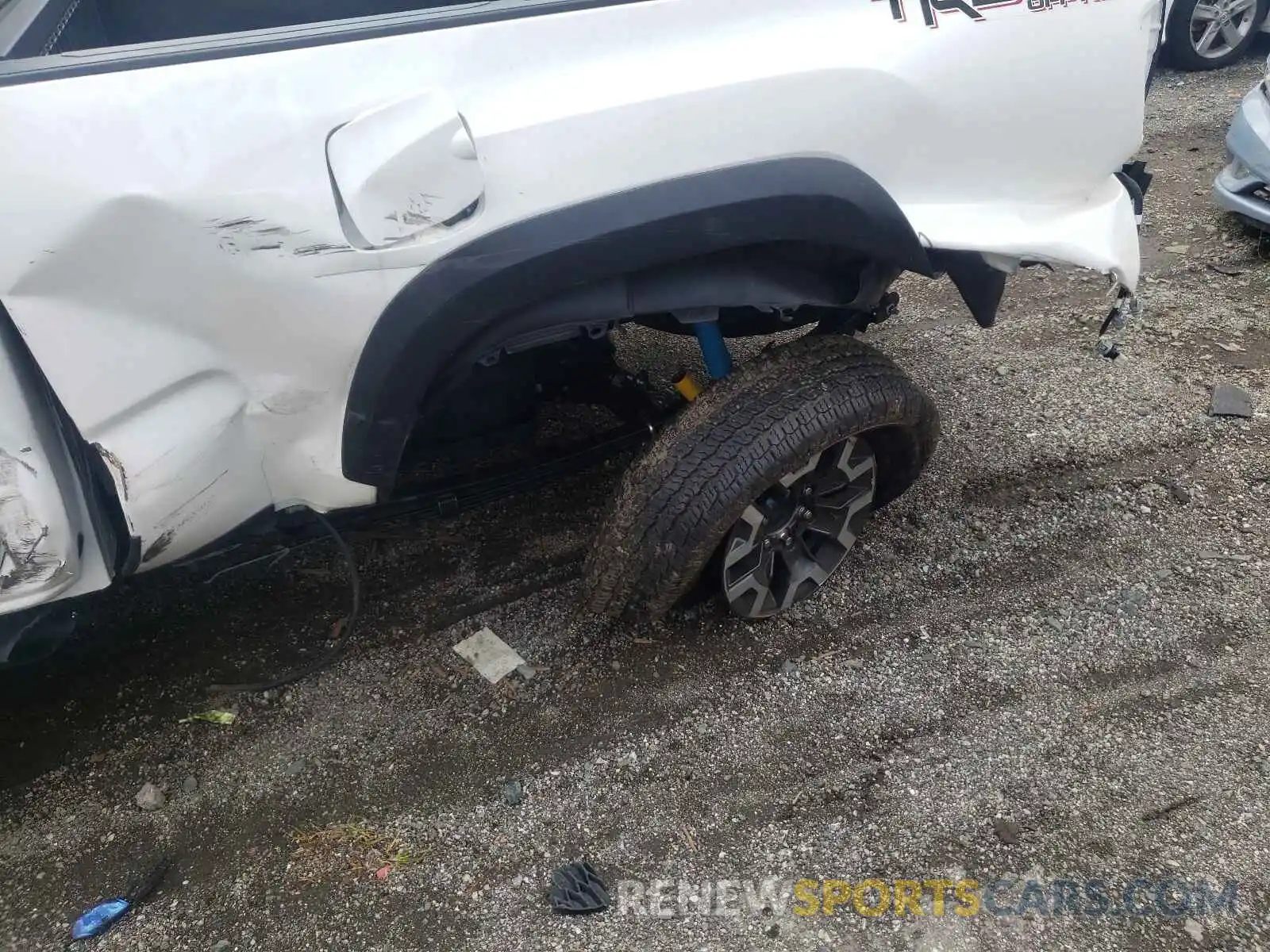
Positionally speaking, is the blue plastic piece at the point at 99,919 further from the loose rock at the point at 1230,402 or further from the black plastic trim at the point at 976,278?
the loose rock at the point at 1230,402

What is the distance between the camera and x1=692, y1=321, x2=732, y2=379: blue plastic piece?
210 cm

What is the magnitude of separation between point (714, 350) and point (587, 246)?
589mm

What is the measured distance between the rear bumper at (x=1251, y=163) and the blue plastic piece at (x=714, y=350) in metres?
3.24

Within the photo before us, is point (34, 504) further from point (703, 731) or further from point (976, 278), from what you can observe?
point (976, 278)

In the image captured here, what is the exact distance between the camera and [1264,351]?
3371 millimetres

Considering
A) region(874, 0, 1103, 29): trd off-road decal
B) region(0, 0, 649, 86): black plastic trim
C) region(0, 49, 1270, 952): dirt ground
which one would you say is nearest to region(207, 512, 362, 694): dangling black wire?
region(0, 49, 1270, 952): dirt ground

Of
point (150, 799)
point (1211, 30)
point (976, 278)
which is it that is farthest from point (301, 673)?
point (1211, 30)

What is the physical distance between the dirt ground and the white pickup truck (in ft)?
1.61

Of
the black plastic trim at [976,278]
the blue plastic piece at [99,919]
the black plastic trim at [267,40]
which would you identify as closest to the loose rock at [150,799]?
the blue plastic piece at [99,919]

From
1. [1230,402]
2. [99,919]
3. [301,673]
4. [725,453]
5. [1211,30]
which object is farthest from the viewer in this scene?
[1211,30]

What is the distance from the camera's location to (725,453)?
201 cm

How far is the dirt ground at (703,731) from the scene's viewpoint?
1.86 metres

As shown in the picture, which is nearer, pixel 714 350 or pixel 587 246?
pixel 587 246

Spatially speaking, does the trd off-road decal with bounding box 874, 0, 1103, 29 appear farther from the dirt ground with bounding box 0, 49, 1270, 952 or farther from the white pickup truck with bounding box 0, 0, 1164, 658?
the dirt ground with bounding box 0, 49, 1270, 952
